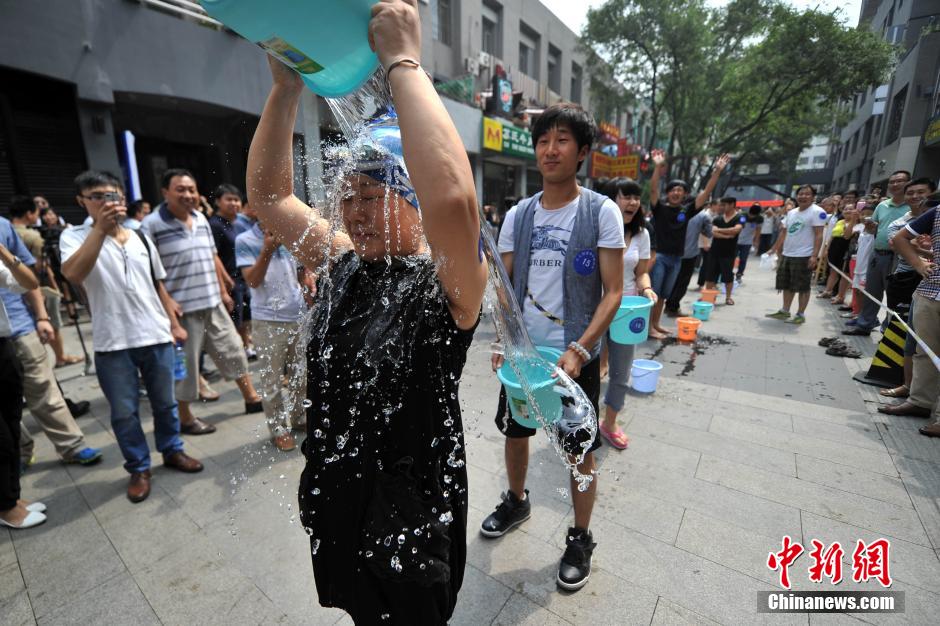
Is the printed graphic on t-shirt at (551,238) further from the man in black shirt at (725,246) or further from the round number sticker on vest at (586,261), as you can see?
the man in black shirt at (725,246)

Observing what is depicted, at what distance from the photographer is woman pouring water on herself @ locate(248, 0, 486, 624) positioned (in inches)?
47.2

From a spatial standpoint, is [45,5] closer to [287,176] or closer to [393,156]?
[287,176]

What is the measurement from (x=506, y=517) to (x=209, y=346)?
3286mm

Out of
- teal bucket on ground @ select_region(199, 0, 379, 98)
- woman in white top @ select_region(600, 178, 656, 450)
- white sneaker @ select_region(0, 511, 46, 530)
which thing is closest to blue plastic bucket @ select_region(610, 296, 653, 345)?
woman in white top @ select_region(600, 178, 656, 450)

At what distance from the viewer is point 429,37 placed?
14.1 m

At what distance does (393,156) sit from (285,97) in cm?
47

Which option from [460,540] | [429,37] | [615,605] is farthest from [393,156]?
[429,37]

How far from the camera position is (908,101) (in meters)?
19.0

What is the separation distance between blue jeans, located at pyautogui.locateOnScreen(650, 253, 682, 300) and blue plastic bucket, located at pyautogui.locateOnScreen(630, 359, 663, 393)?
2.69 m

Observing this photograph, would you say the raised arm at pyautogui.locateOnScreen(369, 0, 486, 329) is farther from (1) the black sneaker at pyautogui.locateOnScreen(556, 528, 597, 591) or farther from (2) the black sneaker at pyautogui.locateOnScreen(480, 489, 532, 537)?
(2) the black sneaker at pyautogui.locateOnScreen(480, 489, 532, 537)

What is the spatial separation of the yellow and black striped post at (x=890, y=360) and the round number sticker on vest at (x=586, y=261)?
4.51 meters

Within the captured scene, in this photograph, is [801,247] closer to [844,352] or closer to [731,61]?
[844,352]

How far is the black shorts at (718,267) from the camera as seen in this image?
8508 millimetres

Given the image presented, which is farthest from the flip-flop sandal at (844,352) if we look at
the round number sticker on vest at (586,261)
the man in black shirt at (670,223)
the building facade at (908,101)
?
the building facade at (908,101)
